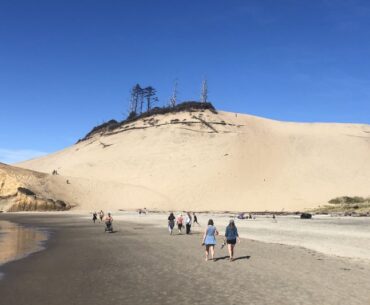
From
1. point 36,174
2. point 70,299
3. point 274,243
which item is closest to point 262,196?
point 36,174

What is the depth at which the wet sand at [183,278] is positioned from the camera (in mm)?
10227

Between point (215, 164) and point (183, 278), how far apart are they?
247 feet

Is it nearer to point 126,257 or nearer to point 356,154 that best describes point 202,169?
point 356,154

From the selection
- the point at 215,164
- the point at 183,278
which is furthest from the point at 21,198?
the point at 183,278

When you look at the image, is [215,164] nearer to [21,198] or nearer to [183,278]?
[21,198]

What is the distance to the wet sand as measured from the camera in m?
10.2

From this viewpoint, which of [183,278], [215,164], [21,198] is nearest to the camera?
[183,278]

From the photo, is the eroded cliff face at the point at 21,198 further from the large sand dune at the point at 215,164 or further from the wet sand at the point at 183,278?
the wet sand at the point at 183,278

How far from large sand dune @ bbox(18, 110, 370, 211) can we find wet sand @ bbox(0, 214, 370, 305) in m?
49.4

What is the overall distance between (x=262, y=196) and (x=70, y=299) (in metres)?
64.0

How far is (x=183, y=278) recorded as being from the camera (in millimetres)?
12906

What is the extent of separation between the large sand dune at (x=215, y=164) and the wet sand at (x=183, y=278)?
49.4 m

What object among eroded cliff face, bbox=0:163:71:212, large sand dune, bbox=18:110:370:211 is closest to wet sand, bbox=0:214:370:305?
large sand dune, bbox=18:110:370:211

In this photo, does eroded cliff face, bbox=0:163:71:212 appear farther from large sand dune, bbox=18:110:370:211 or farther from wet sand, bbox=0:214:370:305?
wet sand, bbox=0:214:370:305
